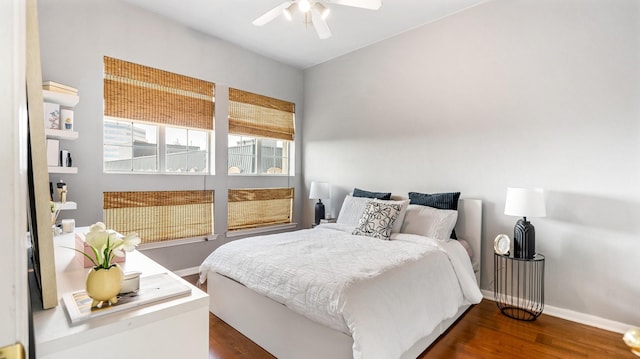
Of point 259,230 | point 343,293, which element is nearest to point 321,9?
point 343,293

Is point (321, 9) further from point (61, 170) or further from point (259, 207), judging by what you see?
point (259, 207)

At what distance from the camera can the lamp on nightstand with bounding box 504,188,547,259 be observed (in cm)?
254

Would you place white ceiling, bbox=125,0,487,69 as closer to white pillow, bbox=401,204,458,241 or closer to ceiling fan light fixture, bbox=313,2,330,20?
ceiling fan light fixture, bbox=313,2,330,20

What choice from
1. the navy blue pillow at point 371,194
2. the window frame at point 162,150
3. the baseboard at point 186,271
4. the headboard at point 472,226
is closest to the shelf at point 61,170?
the window frame at point 162,150

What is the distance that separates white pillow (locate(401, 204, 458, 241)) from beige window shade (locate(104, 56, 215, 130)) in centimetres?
270

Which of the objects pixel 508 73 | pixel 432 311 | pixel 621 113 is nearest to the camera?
pixel 432 311

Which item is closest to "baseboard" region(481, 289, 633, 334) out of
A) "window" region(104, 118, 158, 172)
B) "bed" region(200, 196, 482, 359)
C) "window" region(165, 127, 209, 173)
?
"bed" region(200, 196, 482, 359)

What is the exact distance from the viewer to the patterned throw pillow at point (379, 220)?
302cm

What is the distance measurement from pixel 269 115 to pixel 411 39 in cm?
222

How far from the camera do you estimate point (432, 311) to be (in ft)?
6.75

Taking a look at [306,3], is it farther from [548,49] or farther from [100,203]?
[100,203]

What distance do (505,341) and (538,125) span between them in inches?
75.4

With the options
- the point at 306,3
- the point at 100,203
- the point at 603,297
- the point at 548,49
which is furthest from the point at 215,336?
the point at 548,49

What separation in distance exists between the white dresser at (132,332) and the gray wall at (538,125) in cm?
301
